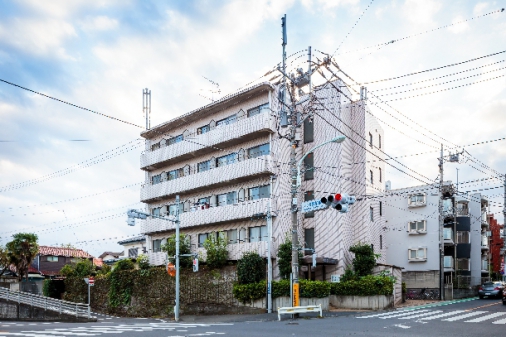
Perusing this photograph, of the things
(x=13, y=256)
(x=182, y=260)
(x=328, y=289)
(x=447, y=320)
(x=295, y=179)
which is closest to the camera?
(x=447, y=320)

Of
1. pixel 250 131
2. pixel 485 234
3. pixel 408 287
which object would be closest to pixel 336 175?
pixel 250 131

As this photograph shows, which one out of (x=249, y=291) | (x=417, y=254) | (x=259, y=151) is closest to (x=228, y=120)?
(x=259, y=151)

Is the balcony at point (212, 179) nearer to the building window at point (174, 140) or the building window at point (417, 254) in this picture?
the building window at point (174, 140)

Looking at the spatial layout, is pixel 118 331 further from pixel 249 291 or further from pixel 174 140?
pixel 174 140

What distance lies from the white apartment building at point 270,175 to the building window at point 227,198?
73 mm

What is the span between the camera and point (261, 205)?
35156 millimetres

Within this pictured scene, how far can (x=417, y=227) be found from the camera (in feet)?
154

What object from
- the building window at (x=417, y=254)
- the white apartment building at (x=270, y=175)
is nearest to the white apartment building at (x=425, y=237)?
the building window at (x=417, y=254)

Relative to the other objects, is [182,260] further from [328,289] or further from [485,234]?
[485,234]

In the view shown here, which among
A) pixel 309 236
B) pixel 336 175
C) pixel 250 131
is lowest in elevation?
pixel 309 236

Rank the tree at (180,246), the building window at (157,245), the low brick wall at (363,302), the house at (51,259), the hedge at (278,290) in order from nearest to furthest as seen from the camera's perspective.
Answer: the hedge at (278,290) < the low brick wall at (363,302) < the tree at (180,246) < the building window at (157,245) < the house at (51,259)

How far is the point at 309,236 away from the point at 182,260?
1029 centimetres

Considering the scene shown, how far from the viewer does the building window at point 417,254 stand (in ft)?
151

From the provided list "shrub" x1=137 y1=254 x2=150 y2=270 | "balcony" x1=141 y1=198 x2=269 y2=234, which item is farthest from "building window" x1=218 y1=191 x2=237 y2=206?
"shrub" x1=137 y1=254 x2=150 y2=270
